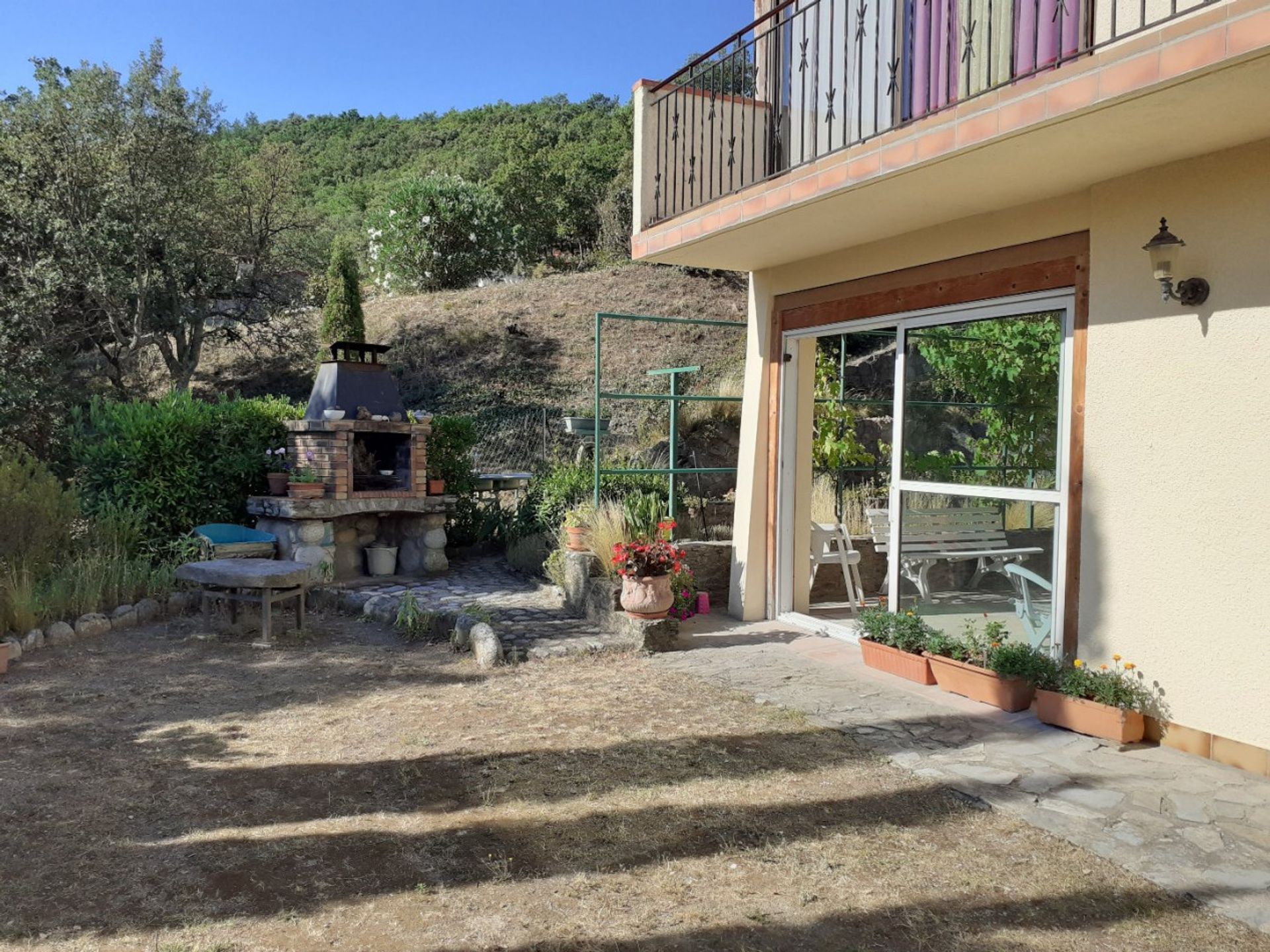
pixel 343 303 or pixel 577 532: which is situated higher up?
pixel 343 303

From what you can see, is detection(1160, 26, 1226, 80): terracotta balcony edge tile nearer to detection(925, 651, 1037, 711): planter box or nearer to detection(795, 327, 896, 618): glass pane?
detection(925, 651, 1037, 711): planter box

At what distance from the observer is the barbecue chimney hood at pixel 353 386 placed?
8906mm

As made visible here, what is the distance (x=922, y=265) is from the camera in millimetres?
5773

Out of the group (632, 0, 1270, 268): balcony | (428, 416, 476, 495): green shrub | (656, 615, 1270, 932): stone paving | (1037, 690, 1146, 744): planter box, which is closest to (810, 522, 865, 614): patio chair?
(656, 615, 1270, 932): stone paving

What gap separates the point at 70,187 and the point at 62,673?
11699mm

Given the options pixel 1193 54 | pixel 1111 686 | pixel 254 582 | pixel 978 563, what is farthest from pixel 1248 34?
pixel 254 582

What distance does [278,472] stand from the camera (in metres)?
8.98

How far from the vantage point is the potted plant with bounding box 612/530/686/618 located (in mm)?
6473

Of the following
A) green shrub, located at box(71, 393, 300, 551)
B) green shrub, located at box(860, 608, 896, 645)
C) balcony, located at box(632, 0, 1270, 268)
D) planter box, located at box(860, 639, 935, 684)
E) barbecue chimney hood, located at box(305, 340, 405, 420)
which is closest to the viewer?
balcony, located at box(632, 0, 1270, 268)

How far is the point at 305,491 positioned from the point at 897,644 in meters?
5.56

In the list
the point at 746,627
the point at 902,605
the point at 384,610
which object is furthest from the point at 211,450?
the point at 902,605

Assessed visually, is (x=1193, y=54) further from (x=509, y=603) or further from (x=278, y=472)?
(x=278, y=472)

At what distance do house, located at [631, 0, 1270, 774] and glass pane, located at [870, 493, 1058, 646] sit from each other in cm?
2

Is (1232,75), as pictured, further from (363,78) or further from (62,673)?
(363,78)
